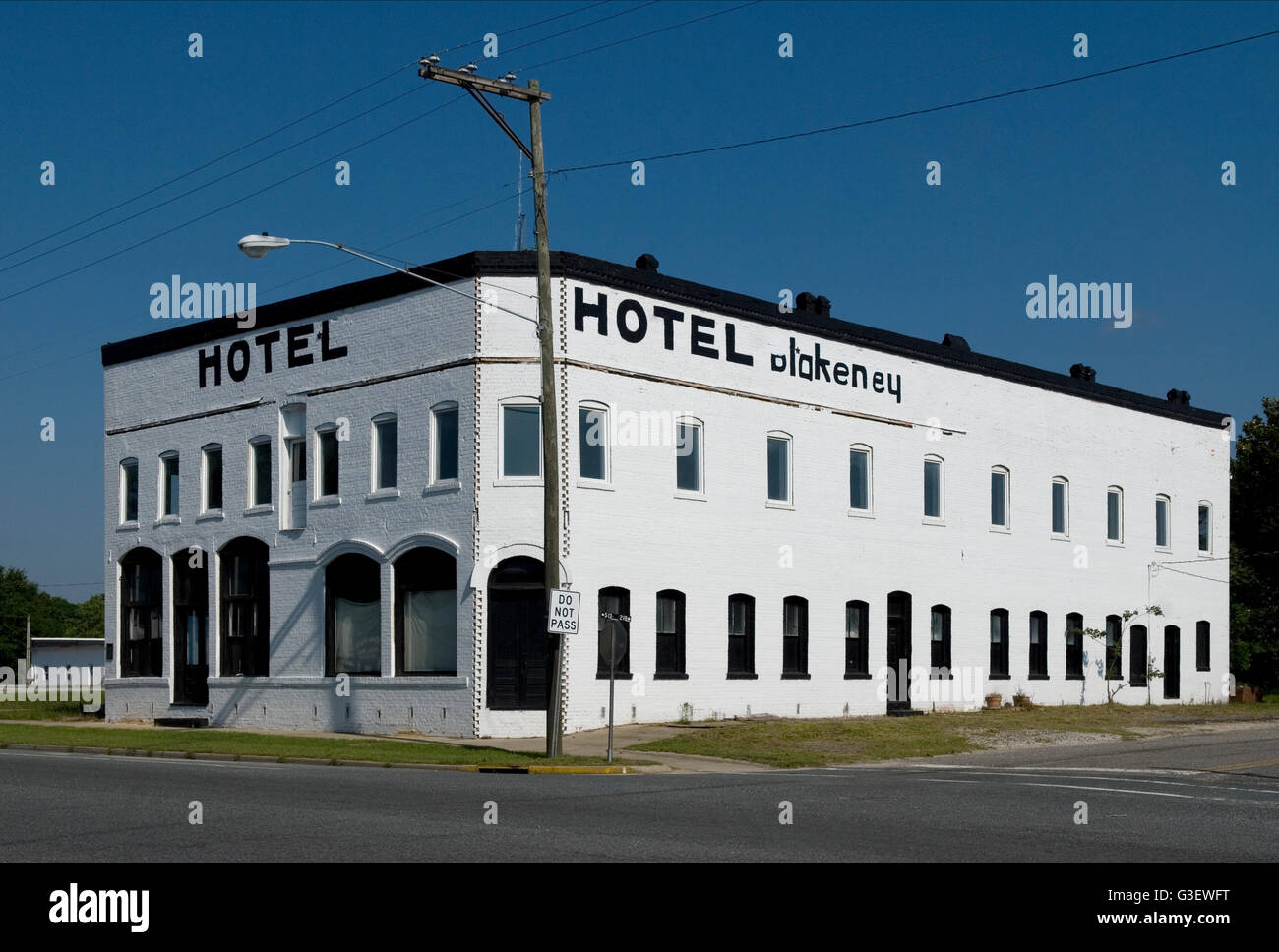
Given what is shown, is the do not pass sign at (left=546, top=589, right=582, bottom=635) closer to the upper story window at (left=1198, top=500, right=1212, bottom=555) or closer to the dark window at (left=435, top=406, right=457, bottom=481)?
the dark window at (left=435, top=406, right=457, bottom=481)

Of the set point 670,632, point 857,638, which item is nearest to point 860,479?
point 857,638

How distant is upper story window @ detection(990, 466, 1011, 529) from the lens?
141 feet

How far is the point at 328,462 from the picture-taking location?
3566cm

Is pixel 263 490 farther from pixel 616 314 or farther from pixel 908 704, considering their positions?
pixel 908 704

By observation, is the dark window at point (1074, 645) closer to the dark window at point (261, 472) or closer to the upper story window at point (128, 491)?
the dark window at point (261, 472)

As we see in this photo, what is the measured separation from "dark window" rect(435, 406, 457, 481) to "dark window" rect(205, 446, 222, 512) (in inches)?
342

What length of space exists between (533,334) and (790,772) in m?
12.0

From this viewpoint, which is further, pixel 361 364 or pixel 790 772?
pixel 361 364

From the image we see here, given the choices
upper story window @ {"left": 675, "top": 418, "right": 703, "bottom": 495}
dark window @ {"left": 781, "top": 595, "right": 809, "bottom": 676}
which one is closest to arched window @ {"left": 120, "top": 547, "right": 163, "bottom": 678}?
upper story window @ {"left": 675, "top": 418, "right": 703, "bottom": 495}

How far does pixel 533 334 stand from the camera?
105 ft

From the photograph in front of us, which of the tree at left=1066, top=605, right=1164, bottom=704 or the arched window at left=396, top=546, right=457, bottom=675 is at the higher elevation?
the arched window at left=396, top=546, right=457, bottom=675

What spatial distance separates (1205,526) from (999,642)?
12.7 metres

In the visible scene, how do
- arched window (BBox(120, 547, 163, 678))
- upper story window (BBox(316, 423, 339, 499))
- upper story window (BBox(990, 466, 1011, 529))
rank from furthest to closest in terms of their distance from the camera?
1. upper story window (BBox(990, 466, 1011, 529))
2. arched window (BBox(120, 547, 163, 678))
3. upper story window (BBox(316, 423, 339, 499))
